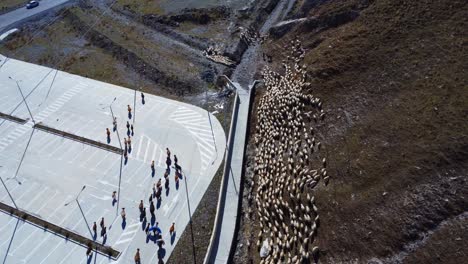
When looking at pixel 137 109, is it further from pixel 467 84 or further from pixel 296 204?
pixel 467 84

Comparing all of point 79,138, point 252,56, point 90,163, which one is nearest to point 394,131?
point 252,56

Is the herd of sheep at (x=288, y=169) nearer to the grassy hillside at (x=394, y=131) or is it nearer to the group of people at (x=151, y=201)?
the grassy hillside at (x=394, y=131)

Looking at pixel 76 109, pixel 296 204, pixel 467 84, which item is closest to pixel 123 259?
pixel 296 204

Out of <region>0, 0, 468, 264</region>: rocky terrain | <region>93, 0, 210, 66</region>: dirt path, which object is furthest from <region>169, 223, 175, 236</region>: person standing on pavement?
<region>93, 0, 210, 66</region>: dirt path

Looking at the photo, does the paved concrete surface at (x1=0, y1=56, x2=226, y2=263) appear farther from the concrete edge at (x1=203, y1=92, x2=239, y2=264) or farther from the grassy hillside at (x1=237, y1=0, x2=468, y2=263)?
the grassy hillside at (x1=237, y1=0, x2=468, y2=263)

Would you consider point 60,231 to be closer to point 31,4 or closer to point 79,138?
point 79,138

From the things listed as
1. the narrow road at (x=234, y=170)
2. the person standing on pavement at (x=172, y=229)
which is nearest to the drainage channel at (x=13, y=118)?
the narrow road at (x=234, y=170)
